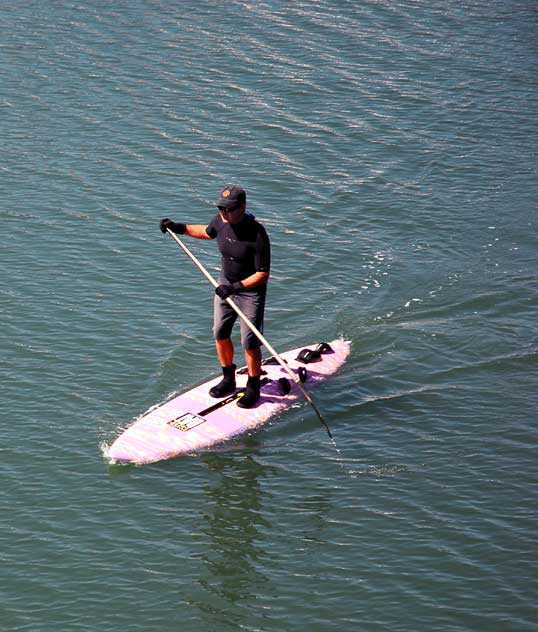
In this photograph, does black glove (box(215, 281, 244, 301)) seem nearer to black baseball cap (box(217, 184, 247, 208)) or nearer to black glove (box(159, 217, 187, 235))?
black baseball cap (box(217, 184, 247, 208))

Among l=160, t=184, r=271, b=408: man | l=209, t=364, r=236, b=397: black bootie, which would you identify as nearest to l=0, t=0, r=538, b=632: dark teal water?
l=209, t=364, r=236, b=397: black bootie

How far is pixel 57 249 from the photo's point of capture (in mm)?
23938

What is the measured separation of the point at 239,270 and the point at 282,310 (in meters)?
4.70

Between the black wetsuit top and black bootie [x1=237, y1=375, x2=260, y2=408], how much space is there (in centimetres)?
156

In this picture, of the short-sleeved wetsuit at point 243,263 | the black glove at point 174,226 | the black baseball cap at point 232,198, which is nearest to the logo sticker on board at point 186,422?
the short-sleeved wetsuit at point 243,263

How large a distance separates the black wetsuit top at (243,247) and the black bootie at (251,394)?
1.56 meters

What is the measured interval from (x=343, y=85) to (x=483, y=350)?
48.6 ft

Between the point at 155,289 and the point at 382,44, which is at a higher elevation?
the point at 382,44

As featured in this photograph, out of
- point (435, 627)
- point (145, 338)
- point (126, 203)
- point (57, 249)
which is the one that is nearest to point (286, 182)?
point (126, 203)

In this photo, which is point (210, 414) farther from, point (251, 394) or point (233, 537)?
point (233, 537)

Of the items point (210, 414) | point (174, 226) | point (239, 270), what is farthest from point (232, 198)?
point (210, 414)

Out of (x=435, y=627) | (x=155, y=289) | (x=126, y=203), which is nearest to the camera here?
(x=435, y=627)

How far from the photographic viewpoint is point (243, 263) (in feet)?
55.6

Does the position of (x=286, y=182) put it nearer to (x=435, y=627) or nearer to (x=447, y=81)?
(x=447, y=81)
